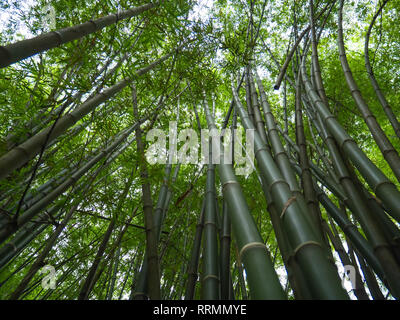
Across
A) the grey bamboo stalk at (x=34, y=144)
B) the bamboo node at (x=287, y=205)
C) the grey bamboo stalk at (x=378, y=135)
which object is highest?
the grey bamboo stalk at (x=378, y=135)

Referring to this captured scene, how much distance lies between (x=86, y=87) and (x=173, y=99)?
1.46m

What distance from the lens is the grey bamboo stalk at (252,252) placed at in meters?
0.87

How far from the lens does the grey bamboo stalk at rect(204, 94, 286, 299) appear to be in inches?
34.1

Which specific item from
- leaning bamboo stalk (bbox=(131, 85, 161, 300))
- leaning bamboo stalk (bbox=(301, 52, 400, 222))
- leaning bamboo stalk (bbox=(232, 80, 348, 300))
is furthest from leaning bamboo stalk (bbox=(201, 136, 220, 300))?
leaning bamboo stalk (bbox=(301, 52, 400, 222))

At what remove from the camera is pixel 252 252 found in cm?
99

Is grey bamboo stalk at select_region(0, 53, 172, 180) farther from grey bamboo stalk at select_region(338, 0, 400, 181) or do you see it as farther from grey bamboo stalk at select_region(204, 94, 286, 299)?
grey bamboo stalk at select_region(338, 0, 400, 181)

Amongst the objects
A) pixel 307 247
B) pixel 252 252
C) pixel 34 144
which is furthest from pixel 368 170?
pixel 34 144

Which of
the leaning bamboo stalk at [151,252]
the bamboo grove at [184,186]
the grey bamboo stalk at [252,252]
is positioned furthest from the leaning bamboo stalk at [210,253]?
the grey bamboo stalk at [252,252]

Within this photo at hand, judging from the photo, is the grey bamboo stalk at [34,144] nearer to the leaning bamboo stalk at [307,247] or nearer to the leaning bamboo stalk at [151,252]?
the leaning bamboo stalk at [151,252]

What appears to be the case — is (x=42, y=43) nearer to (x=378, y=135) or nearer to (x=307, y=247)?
(x=307, y=247)

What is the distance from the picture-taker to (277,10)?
12.9ft

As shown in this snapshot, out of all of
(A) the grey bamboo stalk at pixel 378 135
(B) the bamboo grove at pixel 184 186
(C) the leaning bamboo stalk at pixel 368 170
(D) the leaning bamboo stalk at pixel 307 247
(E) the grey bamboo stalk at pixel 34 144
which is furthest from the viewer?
(A) the grey bamboo stalk at pixel 378 135
